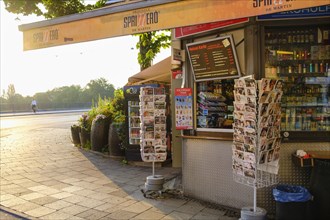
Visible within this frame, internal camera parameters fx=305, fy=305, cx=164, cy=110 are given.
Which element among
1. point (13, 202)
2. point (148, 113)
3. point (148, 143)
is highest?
point (148, 113)

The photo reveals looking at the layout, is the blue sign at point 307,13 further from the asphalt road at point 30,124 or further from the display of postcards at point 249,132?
the asphalt road at point 30,124

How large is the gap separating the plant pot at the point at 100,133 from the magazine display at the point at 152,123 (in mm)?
4252

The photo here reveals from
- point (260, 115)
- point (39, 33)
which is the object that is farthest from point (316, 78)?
point (39, 33)

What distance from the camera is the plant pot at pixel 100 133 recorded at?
10.0 metres

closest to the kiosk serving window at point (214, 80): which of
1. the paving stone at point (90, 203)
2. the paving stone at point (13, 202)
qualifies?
the paving stone at point (90, 203)

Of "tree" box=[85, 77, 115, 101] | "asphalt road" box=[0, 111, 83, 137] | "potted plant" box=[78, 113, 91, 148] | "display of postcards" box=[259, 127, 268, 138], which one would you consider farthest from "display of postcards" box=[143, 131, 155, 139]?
"tree" box=[85, 77, 115, 101]

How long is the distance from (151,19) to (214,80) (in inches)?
72.8

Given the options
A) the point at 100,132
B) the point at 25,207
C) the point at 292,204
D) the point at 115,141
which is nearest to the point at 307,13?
the point at 292,204

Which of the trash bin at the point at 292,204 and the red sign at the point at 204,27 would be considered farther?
the red sign at the point at 204,27

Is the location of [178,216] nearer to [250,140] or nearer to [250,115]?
[250,140]

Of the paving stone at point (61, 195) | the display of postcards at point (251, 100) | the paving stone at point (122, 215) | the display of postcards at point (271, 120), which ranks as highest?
the display of postcards at point (251, 100)

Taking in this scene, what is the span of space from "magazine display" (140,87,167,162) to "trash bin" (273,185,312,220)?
8.53 feet

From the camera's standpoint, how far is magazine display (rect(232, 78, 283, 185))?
3.87 meters

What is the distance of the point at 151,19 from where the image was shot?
12.8 feet
